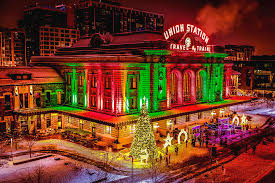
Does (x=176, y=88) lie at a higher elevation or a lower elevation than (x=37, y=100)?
higher

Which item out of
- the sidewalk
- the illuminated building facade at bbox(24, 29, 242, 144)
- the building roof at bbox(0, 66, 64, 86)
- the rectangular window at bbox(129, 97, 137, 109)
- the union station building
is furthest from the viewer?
the building roof at bbox(0, 66, 64, 86)

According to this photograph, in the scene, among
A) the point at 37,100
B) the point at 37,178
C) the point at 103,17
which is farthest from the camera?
the point at 103,17

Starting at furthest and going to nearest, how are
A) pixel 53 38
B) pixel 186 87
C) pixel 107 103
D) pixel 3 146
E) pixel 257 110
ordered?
pixel 53 38, pixel 257 110, pixel 186 87, pixel 107 103, pixel 3 146

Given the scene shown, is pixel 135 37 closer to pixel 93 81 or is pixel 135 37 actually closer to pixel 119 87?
pixel 93 81

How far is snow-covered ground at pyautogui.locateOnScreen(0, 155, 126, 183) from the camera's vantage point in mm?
30777

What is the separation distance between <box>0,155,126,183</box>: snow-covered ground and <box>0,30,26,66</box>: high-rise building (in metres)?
143

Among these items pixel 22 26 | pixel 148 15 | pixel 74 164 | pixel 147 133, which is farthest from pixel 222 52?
pixel 22 26

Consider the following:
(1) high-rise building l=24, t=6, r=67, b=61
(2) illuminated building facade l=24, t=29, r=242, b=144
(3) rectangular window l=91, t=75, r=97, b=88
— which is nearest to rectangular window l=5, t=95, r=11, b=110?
(2) illuminated building facade l=24, t=29, r=242, b=144

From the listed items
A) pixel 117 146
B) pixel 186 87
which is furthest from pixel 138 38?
pixel 117 146

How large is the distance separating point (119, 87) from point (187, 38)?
2073 centimetres

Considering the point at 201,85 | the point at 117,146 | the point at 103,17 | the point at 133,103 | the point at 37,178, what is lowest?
the point at 37,178

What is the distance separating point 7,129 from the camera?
4959 centimetres

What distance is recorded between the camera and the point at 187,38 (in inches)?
2317

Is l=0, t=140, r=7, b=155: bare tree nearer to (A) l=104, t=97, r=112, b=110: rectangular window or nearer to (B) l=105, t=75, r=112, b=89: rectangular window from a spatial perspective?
(A) l=104, t=97, r=112, b=110: rectangular window
